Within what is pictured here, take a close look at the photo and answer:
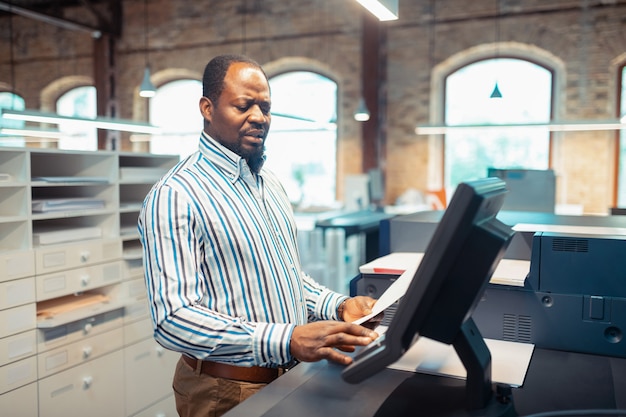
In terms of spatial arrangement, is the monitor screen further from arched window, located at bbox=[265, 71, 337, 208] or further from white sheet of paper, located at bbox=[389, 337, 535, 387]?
arched window, located at bbox=[265, 71, 337, 208]

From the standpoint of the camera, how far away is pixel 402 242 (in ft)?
6.13

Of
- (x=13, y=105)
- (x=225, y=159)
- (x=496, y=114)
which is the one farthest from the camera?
(x=13, y=105)

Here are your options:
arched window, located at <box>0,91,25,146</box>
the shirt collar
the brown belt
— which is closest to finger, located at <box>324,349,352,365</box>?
the brown belt

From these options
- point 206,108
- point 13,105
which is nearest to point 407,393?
point 206,108

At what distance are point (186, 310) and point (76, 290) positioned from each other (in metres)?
1.98

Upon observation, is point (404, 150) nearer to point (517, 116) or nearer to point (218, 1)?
point (517, 116)

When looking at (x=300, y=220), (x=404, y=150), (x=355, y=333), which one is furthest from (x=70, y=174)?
(x=404, y=150)

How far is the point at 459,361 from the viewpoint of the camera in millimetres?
1201

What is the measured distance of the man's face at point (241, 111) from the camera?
4.89ft

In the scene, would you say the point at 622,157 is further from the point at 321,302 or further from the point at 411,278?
the point at 411,278

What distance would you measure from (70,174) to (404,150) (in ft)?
18.5

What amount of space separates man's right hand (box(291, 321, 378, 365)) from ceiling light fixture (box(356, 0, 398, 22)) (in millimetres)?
1030

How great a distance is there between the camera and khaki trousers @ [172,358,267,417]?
1436 millimetres

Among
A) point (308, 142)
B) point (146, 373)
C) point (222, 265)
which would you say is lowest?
point (146, 373)
